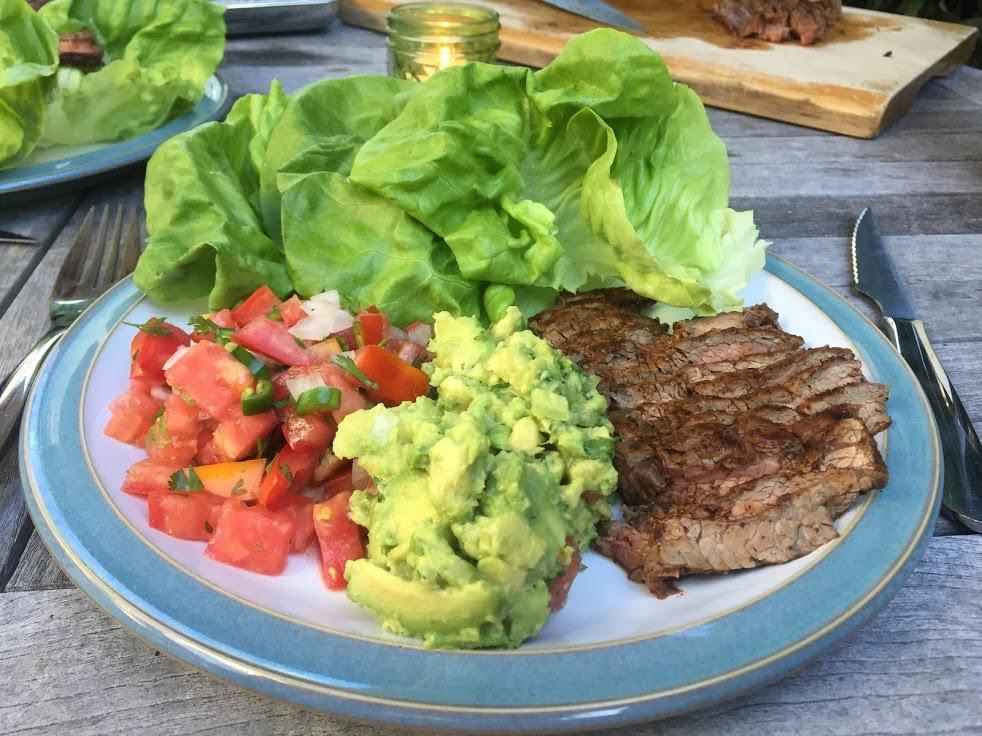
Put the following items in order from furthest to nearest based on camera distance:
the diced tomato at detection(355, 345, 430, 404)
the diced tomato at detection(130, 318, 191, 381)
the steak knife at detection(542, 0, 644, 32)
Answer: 1. the steak knife at detection(542, 0, 644, 32)
2. the diced tomato at detection(130, 318, 191, 381)
3. the diced tomato at detection(355, 345, 430, 404)

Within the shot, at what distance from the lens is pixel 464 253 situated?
243cm

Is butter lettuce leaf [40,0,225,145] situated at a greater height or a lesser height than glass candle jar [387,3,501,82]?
lesser

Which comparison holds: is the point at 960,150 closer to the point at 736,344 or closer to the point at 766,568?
the point at 736,344

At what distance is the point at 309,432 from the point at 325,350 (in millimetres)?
256

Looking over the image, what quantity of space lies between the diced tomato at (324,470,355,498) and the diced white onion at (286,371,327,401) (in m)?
0.19

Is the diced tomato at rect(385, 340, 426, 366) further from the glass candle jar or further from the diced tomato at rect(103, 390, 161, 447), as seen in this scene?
the glass candle jar

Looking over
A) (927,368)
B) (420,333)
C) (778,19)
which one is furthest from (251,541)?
(778,19)

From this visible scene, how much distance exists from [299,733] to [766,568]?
90 cm

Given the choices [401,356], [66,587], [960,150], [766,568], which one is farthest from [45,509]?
[960,150]

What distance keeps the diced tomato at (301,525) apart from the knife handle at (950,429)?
1.39m

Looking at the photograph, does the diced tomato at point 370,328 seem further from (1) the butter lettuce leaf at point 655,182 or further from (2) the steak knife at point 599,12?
(2) the steak knife at point 599,12

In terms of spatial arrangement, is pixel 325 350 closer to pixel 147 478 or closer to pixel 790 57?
pixel 147 478

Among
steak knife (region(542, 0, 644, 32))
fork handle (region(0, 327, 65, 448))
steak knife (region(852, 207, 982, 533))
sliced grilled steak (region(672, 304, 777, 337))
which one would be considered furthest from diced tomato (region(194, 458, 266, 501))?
steak knife (region(542, 0, 644, 32))

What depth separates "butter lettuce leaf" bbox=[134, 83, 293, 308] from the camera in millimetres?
2318
